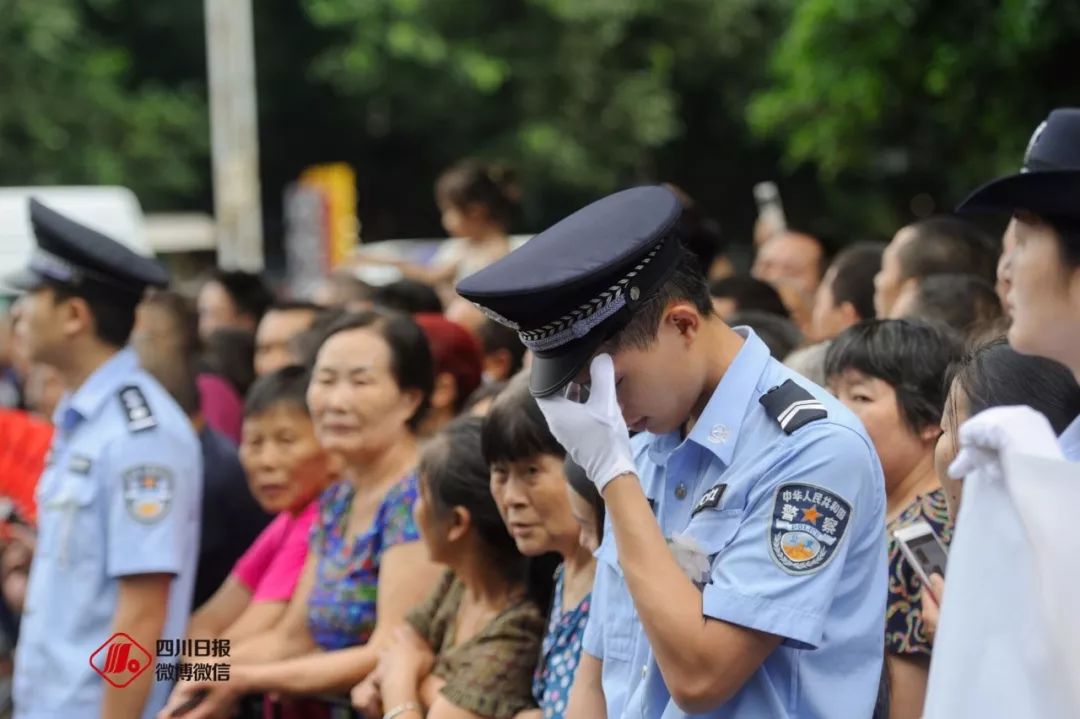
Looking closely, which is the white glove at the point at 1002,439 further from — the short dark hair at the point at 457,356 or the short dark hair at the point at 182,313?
the short dark hair at the point at 182,313

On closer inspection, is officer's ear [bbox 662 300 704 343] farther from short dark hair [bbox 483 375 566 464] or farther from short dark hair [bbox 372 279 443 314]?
short dark hair [bbox 372 279 443 314]

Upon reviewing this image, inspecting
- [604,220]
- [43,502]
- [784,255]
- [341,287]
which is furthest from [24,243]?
[604,220]

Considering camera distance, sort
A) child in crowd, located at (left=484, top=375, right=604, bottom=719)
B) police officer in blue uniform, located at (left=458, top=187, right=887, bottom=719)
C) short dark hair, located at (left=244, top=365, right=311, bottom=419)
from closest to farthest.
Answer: police officer in blue uniform, located at (left=458, top=187, right=887, bottom=719), child in crowd, located at (left=484, top=375, right=604, bottom=719), short dark hair, located at (left=244, top=365, right=311, bottom=419)

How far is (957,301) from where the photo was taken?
14.8ft

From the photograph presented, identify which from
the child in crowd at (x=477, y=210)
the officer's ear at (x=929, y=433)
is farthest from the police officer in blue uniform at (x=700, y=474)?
the child in crowd at (x=477, y=210)

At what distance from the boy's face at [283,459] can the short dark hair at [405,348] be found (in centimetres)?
47

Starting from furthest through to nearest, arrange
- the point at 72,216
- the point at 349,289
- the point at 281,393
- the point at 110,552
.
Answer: the point at 72,216
the point at 349,289
the point at 281,393
the point at 110,552

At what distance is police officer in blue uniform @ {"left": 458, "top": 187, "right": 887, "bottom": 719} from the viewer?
2.39 metres

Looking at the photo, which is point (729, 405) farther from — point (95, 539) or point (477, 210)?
point (477, 210)

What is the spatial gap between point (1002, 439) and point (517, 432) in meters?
Result: 1.69

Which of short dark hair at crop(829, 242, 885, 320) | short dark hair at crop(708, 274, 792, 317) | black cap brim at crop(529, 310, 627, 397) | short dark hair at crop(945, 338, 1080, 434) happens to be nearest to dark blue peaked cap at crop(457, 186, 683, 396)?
black cap brim at crop(529, 310, 627, 397)

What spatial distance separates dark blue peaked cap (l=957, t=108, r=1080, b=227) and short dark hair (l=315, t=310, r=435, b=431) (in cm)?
264

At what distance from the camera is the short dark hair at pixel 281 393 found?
5172mm

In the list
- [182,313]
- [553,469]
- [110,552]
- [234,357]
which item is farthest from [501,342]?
[553,469]
